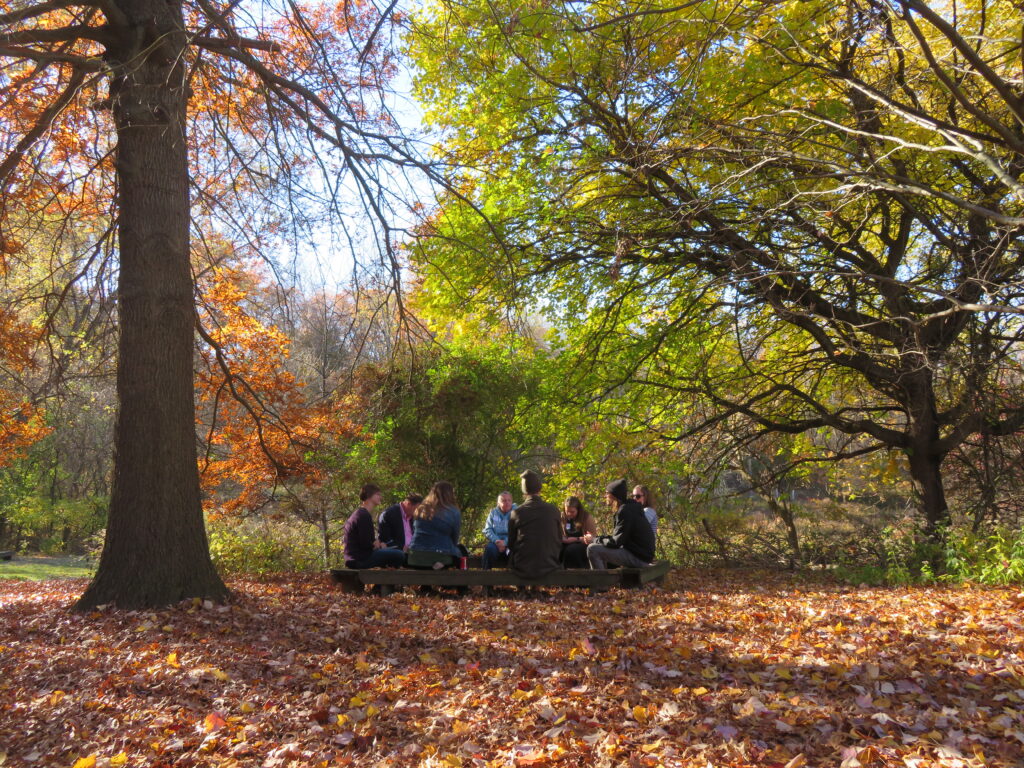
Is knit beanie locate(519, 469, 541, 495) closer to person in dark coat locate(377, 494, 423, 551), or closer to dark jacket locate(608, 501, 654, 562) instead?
dark jacket locate(608, 501, 654, 562)

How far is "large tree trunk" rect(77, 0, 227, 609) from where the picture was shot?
6234mm

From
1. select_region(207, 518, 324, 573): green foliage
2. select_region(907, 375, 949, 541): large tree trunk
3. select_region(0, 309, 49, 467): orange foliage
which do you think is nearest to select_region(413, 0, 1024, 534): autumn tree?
select_region(907, 375, 949, 541): large tree trunk

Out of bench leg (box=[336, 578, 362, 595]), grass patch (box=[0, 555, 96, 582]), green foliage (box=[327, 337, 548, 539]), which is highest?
green foliage (box=[327, 337, 548, 539])

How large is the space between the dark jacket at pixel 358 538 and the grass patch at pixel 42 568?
8.47 m

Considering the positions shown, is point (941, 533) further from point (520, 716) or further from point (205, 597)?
point (205, 597)

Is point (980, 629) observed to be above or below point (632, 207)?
below

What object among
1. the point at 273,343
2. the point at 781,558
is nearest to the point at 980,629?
the point at 781,558

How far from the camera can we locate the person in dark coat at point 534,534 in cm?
736

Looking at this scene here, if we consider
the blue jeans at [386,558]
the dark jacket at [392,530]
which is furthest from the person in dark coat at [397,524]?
the blue jeans at [386,558]

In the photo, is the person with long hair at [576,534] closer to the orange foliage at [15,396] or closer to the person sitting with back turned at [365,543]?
the person sitting with back turned at [365,543]

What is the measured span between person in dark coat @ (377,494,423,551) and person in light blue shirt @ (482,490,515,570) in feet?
3.14

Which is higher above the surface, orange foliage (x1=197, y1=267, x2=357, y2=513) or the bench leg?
orange foliage (x1=197, y1=267, x2=357, y2=513)

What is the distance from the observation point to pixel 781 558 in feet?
37.9

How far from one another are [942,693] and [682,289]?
6.90 metres
